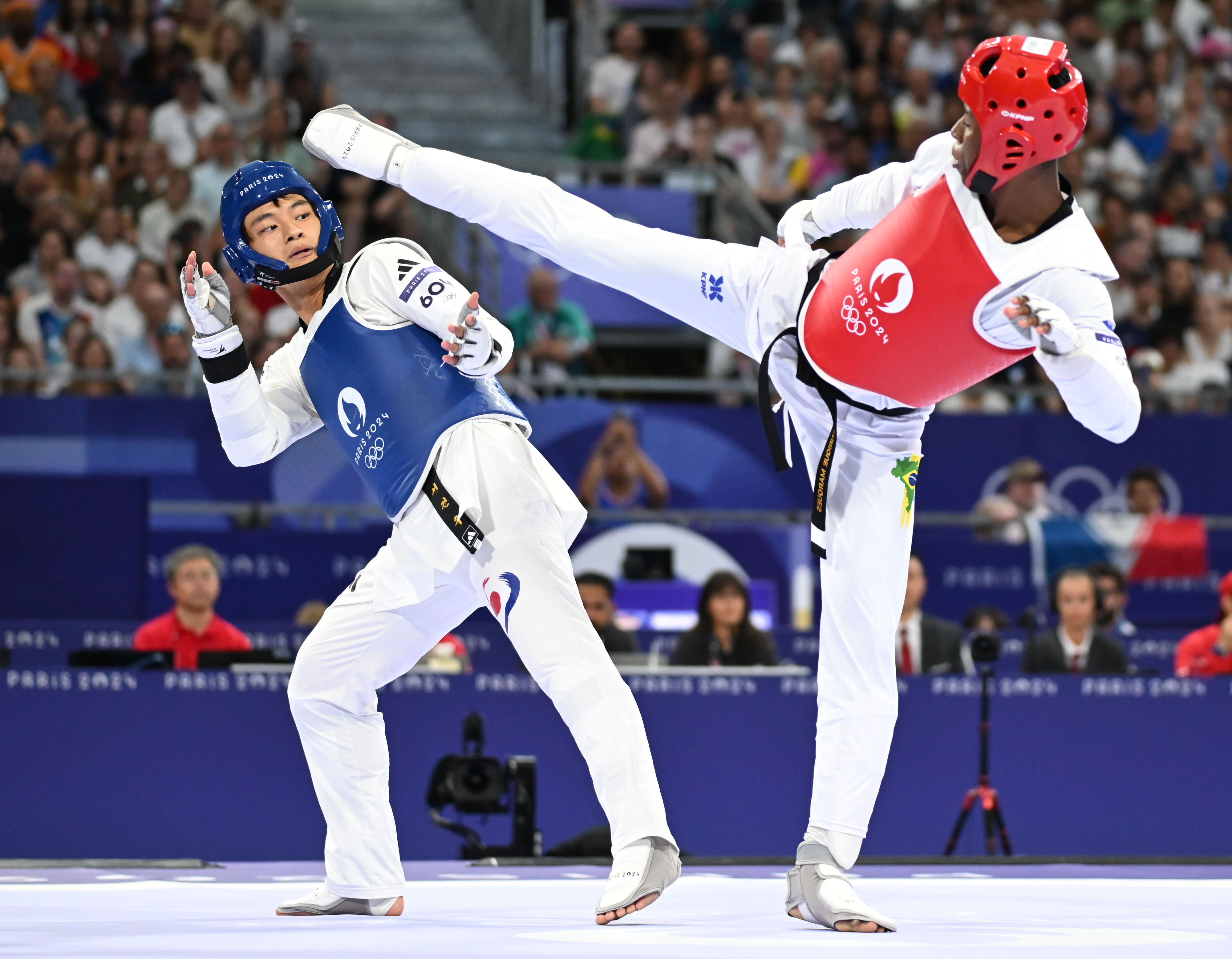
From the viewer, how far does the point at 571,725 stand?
4703mm

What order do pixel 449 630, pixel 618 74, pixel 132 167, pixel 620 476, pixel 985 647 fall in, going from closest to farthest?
1. pixel 449 630
2. pixel 985 647
3. pixel 620 476
4. pixel 132 167
5. pixel 618 74

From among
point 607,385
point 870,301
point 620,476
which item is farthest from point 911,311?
point 607,385

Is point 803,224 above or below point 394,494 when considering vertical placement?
above

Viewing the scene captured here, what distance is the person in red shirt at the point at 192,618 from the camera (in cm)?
815

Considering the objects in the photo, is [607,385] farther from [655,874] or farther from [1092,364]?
[1092,364]

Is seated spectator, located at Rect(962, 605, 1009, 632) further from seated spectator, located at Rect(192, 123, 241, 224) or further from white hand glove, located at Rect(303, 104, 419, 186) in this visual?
seated spectator, located at Rect(192, 123, 241, 224)

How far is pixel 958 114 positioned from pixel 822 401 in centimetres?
962

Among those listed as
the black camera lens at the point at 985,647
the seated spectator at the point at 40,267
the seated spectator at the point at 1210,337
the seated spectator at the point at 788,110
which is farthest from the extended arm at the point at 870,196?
the seated spectator at the point at 788,110

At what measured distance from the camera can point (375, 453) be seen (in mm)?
4961

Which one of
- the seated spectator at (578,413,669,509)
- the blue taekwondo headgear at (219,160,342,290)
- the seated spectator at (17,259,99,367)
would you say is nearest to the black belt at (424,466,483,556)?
the blue taekwondo headgear at (219,160,342,290)

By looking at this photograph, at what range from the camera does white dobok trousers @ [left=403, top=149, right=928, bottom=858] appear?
4781 mm

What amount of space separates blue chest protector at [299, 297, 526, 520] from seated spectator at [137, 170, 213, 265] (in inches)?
322

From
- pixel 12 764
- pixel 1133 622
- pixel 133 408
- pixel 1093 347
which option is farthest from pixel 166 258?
pixel 1093 347

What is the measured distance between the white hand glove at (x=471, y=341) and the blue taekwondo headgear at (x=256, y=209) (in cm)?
55
